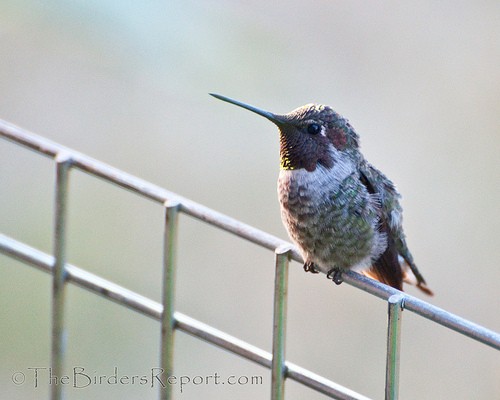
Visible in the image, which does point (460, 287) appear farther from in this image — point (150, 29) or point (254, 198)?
point (150, 29)

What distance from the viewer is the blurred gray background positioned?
3963 mm

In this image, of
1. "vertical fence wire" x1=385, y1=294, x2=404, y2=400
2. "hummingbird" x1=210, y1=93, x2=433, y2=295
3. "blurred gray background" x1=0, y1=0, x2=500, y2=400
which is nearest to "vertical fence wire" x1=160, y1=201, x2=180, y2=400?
"vertical fence wire" x1=385, y1=294, x2=404, y2=400

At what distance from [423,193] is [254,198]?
0.82 meters

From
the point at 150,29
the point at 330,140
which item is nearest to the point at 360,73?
the point at 150,29

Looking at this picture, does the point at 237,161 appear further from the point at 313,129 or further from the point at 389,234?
the point at 313,129

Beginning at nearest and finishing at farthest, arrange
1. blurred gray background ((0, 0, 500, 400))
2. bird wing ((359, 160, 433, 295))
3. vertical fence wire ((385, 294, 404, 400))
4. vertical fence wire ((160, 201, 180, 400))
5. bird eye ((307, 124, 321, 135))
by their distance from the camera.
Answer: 1. vertical fence wire ((385, 294, 404, 400))
2. vertical fence wire ((160, 201, 180, 400))
3. bird eye ((307, 124, 321, 135))
4. bird wing ((359, 160, 433, 295))
5. blurred gray background ((0, 0, 500, 400))

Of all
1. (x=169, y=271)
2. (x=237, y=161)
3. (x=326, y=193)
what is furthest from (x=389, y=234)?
(x=237, y=161)

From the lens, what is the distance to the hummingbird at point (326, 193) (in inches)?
66.1

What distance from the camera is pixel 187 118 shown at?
197 inches

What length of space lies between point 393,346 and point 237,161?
3.76 metres

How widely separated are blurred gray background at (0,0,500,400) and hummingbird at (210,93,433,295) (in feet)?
6.43

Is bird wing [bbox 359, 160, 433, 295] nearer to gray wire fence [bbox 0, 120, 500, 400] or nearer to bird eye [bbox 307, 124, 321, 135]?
bird eye [bbox 307, 124, 321, 135]

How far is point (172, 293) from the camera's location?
128cm

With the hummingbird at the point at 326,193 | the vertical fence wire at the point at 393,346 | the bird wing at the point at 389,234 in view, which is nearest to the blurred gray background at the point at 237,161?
the bird wing at the point at 389,234
